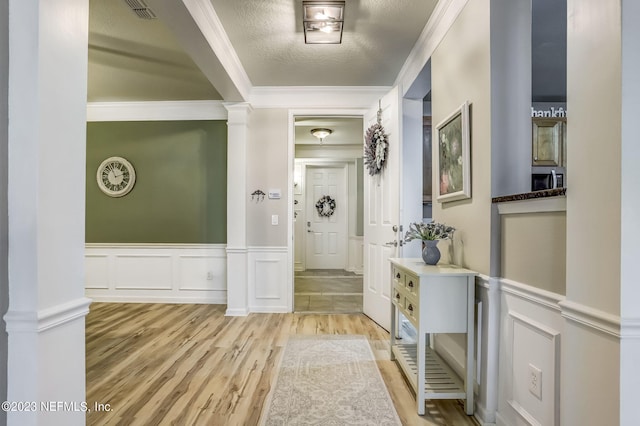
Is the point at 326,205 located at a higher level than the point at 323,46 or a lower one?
lower

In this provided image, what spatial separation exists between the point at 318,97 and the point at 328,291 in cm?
280

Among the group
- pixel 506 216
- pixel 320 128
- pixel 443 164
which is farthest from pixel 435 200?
pixel 320 128

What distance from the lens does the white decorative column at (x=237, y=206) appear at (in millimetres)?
3879

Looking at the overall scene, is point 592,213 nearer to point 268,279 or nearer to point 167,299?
point 268,279

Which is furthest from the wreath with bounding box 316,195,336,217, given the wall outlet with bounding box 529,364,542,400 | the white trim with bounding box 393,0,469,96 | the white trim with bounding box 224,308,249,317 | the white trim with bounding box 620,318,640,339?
the white trim with bounding box 620,318,640,339

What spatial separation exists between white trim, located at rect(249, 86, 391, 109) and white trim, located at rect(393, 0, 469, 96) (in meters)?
0.57

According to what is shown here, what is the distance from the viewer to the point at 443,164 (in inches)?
96.5

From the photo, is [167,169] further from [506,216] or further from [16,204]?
[506,216]

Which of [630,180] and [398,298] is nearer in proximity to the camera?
[630,180]

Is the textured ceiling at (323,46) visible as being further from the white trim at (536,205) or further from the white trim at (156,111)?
the white trim at (536,205)

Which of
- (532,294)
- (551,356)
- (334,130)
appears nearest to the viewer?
(551,356)

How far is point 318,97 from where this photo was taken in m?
3.97

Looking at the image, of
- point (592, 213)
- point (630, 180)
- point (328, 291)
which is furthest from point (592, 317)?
point (328, 291)

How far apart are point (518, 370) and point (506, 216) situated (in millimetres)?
734
